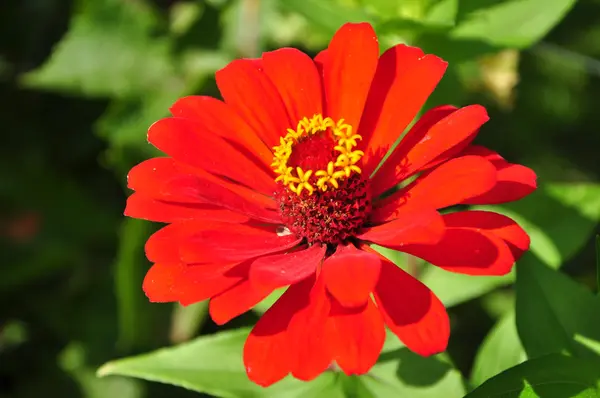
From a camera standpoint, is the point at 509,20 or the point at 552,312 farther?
the point at 509,20

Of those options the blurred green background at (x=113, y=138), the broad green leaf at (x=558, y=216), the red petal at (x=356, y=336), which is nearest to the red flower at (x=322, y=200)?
the red petal at (x=356, y=336)

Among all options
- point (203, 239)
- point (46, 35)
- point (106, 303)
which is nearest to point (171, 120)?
point (203, 239)

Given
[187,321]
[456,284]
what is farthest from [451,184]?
[187,321]

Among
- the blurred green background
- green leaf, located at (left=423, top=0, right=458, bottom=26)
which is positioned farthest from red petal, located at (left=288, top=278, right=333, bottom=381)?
the blurred green background

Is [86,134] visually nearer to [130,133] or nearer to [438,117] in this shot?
[130,133]

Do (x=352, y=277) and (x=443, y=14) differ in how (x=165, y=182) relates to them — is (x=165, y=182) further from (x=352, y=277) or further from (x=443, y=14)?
(x=443, y=14)

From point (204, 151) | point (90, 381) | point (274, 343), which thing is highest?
point (204, 151)

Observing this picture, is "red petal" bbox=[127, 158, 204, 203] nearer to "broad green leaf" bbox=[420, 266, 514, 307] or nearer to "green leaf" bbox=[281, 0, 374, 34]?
"green leaf" bbox=[281, 0, 374, 34]

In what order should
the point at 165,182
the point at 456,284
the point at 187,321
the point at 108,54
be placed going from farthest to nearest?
the point at 108,54, the point at 187,321, the point at 456,284, the point at 165,182
